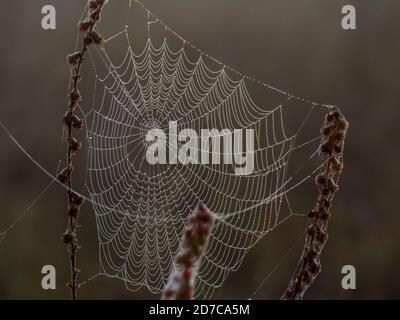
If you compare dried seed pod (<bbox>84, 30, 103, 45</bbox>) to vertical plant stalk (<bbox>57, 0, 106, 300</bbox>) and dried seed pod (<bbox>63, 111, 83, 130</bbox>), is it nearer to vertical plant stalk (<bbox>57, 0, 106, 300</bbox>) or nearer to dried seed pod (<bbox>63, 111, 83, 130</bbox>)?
vertical plant stalk (<bbox>57, 0, 106, 300</bbox>)

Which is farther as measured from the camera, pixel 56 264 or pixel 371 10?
pixel 371 10

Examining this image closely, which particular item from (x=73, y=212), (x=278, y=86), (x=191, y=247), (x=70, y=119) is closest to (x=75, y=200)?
(x=73, y=212)

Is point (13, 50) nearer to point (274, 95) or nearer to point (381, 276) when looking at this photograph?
point (274, 95)

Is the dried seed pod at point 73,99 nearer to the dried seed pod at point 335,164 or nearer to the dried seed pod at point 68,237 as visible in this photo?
the dried seed pod at point 68,237

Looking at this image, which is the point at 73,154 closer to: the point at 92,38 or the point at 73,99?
the point at 73,99

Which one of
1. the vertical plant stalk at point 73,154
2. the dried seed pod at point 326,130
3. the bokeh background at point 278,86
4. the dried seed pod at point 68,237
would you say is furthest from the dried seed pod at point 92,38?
the bokeh background at point 278,86
